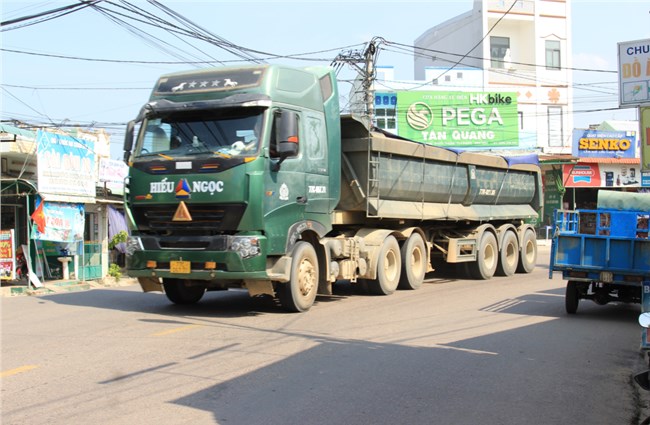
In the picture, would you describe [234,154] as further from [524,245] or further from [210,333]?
[524,245]

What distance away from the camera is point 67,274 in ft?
59.0

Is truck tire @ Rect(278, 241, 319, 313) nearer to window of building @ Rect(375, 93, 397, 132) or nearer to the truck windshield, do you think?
the truck windshield

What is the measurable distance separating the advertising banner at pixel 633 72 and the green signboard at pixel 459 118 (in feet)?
88.7

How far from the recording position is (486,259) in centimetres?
1741

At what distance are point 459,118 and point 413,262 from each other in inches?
935

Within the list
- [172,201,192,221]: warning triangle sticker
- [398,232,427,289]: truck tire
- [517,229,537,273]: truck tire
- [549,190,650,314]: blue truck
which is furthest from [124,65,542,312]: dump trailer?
[517,229,537,273]: truck tire

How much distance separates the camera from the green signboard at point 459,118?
119ft

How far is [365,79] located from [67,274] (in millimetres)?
12996

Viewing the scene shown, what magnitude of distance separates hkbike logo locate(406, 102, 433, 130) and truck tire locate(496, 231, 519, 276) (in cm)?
1846

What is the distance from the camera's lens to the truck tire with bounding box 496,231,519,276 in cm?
1794

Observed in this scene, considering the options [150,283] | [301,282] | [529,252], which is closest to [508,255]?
[529,252]

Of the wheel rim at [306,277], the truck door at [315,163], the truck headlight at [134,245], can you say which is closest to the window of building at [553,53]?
the truck door at [315,163]

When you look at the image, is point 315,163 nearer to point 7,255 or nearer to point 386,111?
point 7,255

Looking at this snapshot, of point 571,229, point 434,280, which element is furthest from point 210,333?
point 434,280
